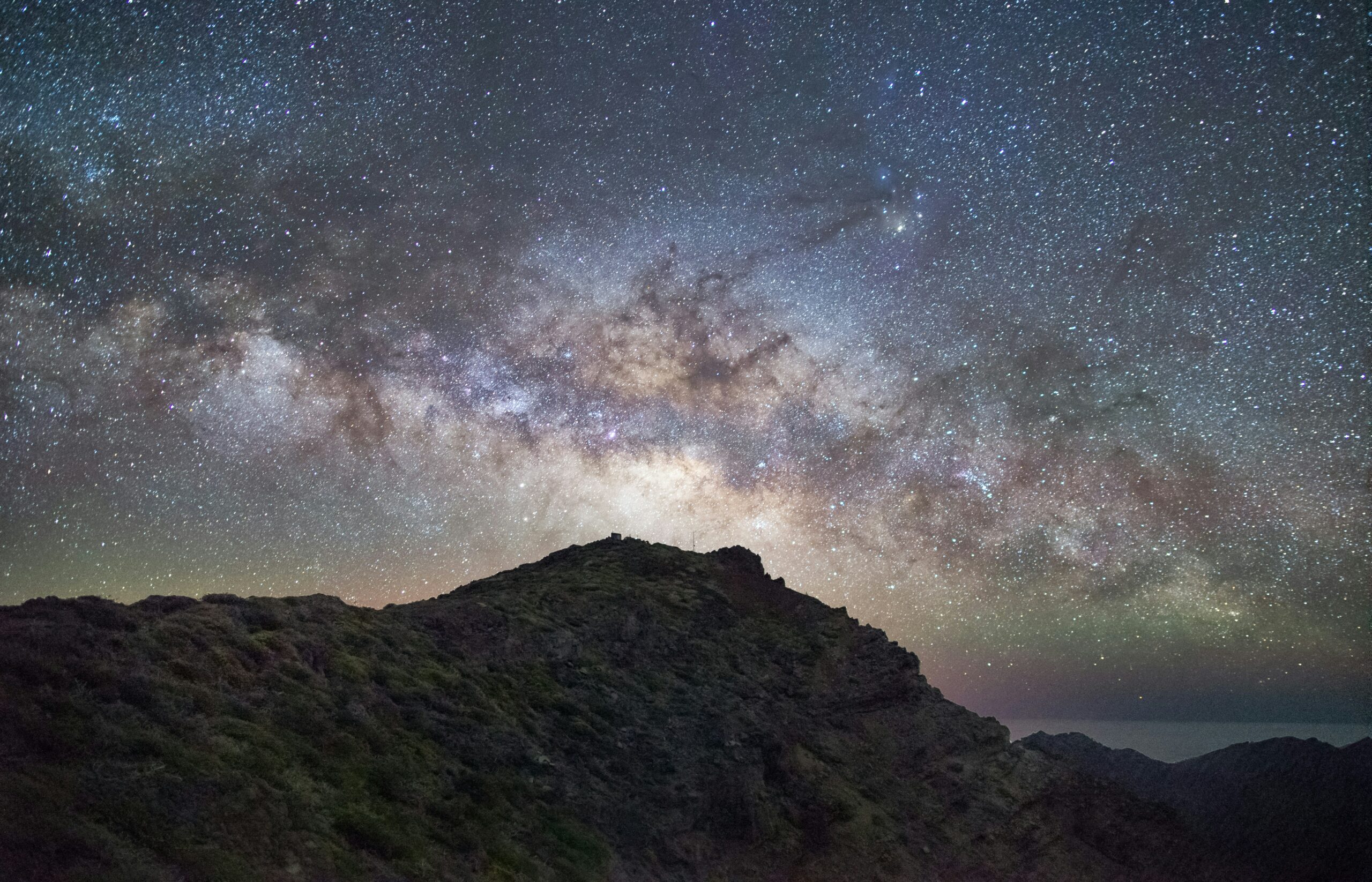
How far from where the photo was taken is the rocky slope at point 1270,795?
145ft

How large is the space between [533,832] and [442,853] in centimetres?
378

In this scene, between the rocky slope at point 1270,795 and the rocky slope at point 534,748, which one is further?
the rocky slope at point 1270,795

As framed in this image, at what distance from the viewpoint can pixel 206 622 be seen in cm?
2180

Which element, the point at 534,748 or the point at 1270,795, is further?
the point at 1270,795

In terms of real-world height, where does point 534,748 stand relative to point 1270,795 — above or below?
above

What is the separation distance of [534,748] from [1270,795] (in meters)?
55.6

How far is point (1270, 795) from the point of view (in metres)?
52.1

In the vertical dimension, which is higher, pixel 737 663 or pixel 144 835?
pixel 737 663

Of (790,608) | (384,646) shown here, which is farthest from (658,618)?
(384,646)

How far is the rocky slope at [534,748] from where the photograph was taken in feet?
50.0

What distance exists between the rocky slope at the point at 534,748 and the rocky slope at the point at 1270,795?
3540 millimetres

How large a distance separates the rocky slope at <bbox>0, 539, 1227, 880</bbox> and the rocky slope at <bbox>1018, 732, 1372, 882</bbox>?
3.54 meters

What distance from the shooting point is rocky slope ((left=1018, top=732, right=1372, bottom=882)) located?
4428 centimetres

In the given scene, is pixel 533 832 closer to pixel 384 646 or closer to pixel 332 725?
pixel 332 725
